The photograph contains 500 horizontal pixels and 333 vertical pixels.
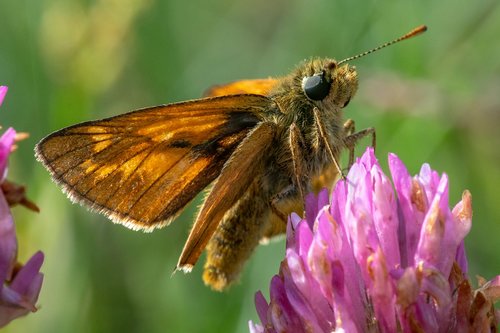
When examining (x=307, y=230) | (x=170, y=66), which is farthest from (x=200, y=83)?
(x=307, y=230)

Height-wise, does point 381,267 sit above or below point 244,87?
below

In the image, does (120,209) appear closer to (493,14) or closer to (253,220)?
(253,220)

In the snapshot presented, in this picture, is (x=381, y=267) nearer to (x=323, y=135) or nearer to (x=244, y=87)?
(x=323, y=135)

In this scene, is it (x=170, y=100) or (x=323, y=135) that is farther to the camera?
(x=170, y=100)

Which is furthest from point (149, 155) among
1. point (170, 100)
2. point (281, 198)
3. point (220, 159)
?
point (170, 100)

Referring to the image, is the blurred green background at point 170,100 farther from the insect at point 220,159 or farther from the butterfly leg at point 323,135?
the butterfly leg at point 323,135

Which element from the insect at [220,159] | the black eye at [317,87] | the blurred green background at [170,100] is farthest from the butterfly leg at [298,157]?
the blurred green background at [170,100]
